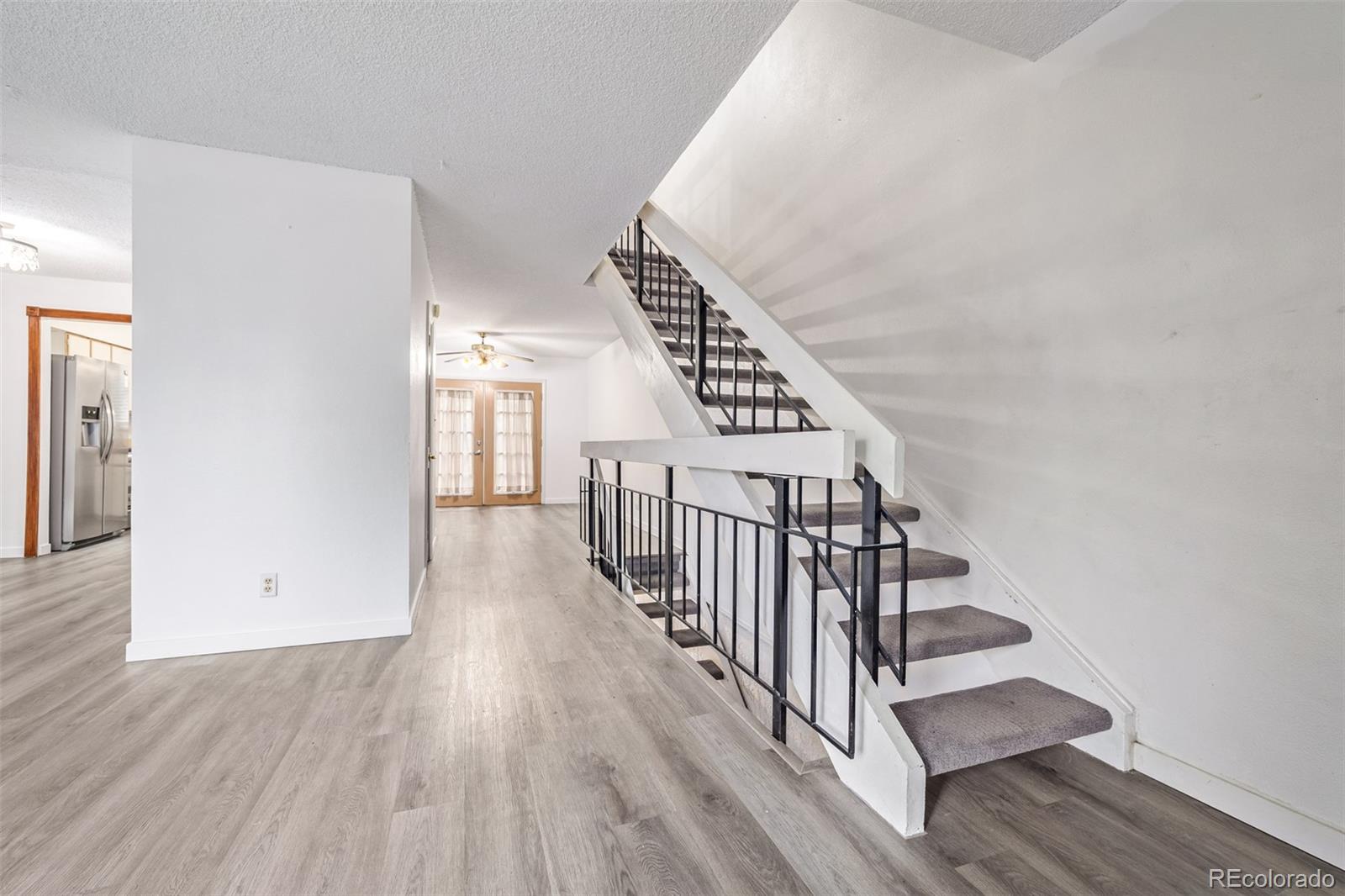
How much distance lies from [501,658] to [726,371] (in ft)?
6.30

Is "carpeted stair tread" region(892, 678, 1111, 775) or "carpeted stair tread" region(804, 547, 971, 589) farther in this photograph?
"carpeted stair tread" region(804, 547, 971, 589)

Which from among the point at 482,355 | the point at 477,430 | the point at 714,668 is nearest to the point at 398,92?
the point at 714,668

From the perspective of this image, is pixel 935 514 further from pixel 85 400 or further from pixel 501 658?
pixel 85 400

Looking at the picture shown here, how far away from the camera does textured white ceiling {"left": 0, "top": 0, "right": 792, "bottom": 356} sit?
174cm

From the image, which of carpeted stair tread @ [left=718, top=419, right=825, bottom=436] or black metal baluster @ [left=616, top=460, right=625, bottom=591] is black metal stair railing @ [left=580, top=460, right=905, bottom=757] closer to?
black metal baluster @ [left=616, top=460, right=625, bottom=591]

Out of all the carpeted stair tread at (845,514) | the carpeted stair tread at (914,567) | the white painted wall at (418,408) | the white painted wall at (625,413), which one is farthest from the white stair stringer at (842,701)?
the white painted wall at (625,413)

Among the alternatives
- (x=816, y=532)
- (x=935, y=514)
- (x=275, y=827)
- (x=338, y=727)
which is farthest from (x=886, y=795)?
(x=338, y=727)

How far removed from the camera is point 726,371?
326cm

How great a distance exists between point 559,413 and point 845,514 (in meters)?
6.84

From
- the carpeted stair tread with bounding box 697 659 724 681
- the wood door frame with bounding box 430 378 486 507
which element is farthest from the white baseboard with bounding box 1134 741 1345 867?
the wood door frame with bounding box 430 378 486 507

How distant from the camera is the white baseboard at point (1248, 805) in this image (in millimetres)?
1279

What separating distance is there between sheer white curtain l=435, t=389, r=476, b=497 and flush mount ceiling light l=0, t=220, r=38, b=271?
15.3 feet

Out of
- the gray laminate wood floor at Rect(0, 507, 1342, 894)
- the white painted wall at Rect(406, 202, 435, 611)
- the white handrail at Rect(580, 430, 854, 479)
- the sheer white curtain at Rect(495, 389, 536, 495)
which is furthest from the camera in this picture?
the sheer white curtain at Rect(495, 389, 536, 495)

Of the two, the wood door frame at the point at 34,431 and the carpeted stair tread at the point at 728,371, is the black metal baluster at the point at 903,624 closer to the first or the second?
the carpeted stair tread at the point at 728,371
